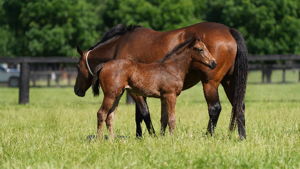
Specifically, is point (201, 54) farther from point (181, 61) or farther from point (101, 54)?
point (101, 54)

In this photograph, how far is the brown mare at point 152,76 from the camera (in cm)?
500

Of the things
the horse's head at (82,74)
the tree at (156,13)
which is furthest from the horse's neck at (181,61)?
the tree at (156,13)

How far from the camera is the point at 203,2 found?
42.5m

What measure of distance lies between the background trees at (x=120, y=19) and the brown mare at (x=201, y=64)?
2326 centimetres

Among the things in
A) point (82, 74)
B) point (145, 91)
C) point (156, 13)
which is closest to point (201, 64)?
point (145, 91)

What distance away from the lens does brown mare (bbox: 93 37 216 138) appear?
5.00 m

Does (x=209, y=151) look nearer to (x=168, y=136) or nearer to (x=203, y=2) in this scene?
(x=168, y=136)

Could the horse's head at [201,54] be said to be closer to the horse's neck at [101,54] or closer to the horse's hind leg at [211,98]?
the horse's hind leg at [211,98]

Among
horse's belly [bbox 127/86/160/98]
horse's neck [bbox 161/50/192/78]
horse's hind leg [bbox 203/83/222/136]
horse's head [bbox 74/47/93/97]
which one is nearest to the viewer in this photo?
horse's belly [bbox 127/86/160/98]

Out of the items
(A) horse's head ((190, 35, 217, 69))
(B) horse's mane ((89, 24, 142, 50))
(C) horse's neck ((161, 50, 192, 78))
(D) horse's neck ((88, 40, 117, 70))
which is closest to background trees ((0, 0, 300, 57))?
(B) horse's mane ((89, 24, 142, 50))

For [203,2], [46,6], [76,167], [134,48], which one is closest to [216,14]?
[203,2]

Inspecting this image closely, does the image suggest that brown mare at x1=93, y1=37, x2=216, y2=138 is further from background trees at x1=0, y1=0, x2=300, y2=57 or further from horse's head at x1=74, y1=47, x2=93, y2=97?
background trees at x1=0, y1=0, x2=300, y2=57

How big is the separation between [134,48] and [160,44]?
43 cm

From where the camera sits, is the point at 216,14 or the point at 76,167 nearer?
the point at 76,167
